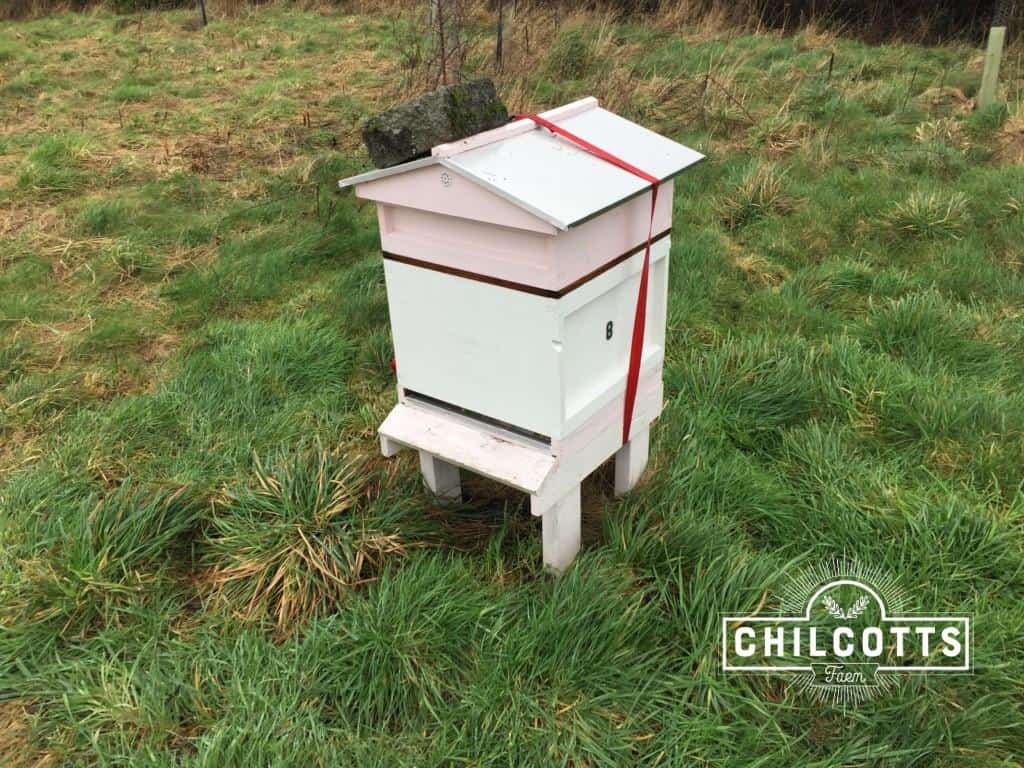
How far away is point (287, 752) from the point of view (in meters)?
1.97

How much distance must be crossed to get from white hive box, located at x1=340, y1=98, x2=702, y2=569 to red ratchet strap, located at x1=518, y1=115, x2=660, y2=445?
0.9 inches

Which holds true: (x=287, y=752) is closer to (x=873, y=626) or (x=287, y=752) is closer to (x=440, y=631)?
(x=440, y=631)

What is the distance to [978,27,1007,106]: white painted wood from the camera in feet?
21.2

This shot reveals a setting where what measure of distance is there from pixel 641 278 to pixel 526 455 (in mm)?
659

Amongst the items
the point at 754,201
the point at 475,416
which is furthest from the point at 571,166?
the point at 754,201

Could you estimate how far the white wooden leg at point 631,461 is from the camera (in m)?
2.76

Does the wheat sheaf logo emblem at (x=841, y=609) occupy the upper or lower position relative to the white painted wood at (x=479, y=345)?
lower

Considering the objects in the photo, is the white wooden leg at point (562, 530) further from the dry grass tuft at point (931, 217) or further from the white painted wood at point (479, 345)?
the dry grass tuft at point (931, 217)

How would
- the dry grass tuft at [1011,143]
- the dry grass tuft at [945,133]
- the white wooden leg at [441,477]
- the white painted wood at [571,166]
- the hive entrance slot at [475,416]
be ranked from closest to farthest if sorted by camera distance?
the white painted wood at [571,166], the hive entrance slot at [475,416], the white wooden leg at [441,477], the dry grass tuft at [1011,143], the dry grass tuft at [945,133]

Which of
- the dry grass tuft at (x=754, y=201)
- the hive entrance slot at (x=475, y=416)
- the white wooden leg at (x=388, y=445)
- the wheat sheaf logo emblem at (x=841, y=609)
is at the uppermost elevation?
the hive entrance slot at (x=475, y=416)

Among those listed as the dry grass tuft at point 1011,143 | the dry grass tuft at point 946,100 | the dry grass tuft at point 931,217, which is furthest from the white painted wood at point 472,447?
the dry grass tuft at point 946,100

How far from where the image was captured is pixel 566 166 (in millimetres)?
2158

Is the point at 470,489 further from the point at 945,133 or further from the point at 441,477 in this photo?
the point at 945,133

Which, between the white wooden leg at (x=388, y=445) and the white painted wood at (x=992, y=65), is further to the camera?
the white painted wood at (x=992, y=65)
